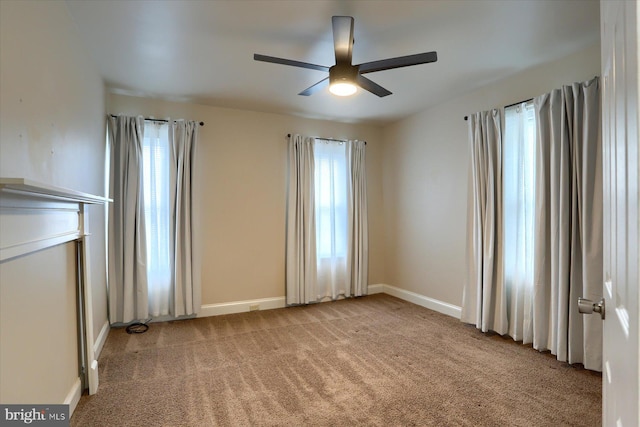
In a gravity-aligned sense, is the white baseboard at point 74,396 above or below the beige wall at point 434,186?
below

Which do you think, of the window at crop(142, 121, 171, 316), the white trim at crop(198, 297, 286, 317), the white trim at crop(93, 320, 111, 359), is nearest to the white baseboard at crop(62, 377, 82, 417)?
the white trim at crop(93, 320, 111, 359)

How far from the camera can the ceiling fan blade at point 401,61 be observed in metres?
2.07

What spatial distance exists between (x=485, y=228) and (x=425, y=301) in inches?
54.5

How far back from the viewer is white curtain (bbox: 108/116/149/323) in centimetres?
333

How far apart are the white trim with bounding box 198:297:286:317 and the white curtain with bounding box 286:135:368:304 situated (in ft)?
0.57

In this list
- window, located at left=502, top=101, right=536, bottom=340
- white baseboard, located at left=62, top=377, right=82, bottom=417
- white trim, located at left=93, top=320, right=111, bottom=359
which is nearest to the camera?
white baseboard, located at left=62, top=377, right=82, bottom=417

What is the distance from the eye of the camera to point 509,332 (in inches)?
120

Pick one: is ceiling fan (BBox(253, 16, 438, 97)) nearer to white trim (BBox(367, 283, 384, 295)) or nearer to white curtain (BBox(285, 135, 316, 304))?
white curtain (BBox(285, 135, 316, 304))

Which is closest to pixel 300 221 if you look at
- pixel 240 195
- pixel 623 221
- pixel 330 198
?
pixel 330 198

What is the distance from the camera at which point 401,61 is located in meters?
2.16

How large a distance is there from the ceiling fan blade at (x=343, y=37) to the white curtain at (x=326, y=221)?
79.2 inches

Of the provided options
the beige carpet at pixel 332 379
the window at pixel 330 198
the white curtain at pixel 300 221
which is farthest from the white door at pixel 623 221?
the window at pixel 330 198

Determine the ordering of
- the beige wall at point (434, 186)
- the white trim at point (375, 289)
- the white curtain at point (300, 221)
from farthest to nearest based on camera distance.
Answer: the white trim at point (375, 289) → the white curtain at point (300, 221) → the beige wall at point (434, 186)

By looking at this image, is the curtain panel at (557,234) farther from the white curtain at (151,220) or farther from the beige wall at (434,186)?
the white curtain at (151,220)
